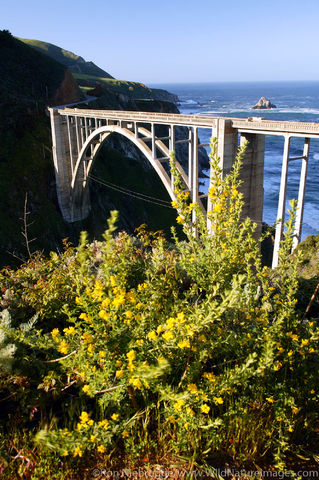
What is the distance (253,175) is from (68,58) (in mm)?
127242

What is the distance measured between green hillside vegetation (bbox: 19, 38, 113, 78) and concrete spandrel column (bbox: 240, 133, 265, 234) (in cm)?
10700

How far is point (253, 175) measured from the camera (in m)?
16.1

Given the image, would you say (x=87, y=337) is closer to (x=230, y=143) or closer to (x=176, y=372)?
(x=176, y=372)

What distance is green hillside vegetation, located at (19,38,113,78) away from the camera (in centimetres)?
11265

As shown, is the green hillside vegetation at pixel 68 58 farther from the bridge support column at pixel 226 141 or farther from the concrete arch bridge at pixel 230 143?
the bridge support column at pixel 226 141

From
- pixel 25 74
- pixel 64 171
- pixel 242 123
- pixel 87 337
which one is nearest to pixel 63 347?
pixel 87 337

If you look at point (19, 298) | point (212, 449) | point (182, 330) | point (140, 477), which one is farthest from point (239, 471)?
point (19, 298)

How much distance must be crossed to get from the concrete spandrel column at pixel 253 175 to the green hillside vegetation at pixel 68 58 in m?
107

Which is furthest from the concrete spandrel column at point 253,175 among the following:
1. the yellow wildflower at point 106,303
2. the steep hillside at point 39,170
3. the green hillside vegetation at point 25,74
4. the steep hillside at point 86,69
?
the steep hillside at point 86,69

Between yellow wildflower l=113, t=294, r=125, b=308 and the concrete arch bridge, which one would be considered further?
the concrete arch bridge

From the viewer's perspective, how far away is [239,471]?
303 centimetres

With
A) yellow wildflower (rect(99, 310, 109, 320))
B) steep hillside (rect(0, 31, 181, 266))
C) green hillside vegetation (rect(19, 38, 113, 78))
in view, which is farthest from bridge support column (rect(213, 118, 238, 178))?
green hillside vegetation (rect(19, 38, 113, 78))

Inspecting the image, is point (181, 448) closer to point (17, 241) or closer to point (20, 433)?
point (20, 433)

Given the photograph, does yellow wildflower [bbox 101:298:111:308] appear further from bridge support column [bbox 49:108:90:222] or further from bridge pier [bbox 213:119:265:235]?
bridge support column [bbox 49:108:90:222]
